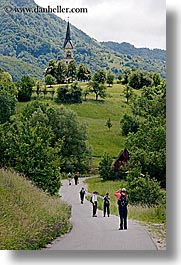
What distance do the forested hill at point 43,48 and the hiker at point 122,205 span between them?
60.9 inches

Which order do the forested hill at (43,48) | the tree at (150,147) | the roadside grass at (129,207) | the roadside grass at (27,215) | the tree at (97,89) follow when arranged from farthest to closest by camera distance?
the tree at (97,89), the forested hill at (43,48), the tree at (150,147), the roadside grass at (129,207), the roadside grass at (27,215)

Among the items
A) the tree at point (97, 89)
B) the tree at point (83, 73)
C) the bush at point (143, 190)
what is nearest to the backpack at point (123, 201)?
the bush at point (143, 190)

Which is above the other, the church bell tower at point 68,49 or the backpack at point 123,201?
the church bell tower at point 68,49

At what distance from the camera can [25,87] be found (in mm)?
7727

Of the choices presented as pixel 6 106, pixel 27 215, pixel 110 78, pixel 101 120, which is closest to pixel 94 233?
pixel 27 215

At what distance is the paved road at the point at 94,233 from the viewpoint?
22.5ft

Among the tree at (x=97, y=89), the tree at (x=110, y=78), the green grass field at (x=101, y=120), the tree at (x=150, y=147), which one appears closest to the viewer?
the tree at (x=150, y=147)

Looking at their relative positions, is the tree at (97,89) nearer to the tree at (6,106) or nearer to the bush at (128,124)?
the bush at (128,124)

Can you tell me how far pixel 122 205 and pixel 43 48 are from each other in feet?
7.36

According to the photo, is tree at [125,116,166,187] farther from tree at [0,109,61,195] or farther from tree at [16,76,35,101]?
tree at [16,76,35,101]

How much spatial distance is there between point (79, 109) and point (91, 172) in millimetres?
819

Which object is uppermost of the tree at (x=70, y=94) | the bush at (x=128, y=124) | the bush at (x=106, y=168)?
the tree at (x=70, y=94)

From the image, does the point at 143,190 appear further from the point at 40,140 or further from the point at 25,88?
the point at 25,88

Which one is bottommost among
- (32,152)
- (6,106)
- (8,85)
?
(32,152)
